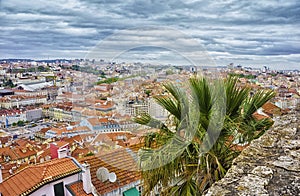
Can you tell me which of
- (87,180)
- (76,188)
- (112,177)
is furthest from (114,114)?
(76,188)

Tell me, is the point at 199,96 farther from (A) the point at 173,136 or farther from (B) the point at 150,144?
(B) the point at 150,144

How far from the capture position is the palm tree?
259 cm

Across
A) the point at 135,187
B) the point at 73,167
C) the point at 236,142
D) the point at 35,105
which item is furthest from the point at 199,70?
the point at 35,105

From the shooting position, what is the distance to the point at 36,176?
7.50m

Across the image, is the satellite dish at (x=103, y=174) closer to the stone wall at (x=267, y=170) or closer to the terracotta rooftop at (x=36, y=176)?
the terracotta rooftop at (x=36, y=176)

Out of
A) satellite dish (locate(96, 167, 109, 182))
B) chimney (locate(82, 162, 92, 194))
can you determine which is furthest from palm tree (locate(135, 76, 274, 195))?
chimney (locate(82, 162, 92, 194))

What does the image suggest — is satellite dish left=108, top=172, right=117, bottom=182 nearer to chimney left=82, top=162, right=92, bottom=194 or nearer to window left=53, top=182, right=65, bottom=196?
chimney left=82, top=162, right=92, bottom=194

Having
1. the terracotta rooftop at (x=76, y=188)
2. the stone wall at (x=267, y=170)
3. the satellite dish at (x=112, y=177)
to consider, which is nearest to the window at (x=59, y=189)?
the terracotta rooftop at (x=76, y=188)

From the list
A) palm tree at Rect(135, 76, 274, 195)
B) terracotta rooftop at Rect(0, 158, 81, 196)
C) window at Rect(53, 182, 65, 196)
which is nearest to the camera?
palm tree at Rect(135, 76, 274, 195)

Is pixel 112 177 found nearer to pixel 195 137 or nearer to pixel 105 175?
pixel 105 175

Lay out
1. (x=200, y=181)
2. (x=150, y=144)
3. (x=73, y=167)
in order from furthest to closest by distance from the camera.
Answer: (x=73, y=167)
(x=150, y=144)
(x=200, y=181)

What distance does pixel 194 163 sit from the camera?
2.71 m

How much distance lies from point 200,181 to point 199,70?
3.71 ft

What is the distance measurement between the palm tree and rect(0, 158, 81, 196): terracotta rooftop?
5.30 metres
